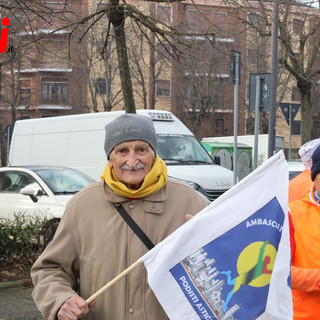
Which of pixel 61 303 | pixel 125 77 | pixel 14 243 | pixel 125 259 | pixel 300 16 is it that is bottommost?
pixel 14 243

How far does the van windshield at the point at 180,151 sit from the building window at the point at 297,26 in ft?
20.8

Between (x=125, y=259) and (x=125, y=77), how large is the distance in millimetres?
7317

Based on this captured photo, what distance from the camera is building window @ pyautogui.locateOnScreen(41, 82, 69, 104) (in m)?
49.2

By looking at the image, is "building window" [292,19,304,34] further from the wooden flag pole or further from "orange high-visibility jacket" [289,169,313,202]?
the wooden flag pole

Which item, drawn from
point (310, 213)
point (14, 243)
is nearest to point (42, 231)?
point (14, 243)

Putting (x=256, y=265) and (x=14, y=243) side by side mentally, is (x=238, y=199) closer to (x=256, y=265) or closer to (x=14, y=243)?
(x=256, y=265)

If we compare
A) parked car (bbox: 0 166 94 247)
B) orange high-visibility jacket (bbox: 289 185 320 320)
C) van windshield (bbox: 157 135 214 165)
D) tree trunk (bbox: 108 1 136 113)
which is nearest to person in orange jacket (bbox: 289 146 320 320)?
orange high-visibility jacket (bbox: 289 185 320 320)

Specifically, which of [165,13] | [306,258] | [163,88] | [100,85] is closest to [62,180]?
[165,13]

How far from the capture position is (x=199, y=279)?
2387 millimetres

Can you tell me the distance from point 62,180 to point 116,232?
26.8 ft

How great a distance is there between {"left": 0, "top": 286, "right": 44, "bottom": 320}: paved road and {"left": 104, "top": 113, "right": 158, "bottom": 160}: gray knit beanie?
3816 mm

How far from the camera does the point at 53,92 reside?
163 ft

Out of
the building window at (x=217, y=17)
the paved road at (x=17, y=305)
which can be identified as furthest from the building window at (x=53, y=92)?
the paved road at (x=17, y=305)

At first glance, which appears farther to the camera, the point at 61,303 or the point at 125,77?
the point at 125,77
